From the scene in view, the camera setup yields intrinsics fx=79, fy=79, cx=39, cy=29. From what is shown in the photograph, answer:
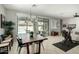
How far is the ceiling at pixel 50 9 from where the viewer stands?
75.6 inches

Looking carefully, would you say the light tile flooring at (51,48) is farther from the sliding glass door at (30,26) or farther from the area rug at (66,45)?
the sliding glass door at (30,26)

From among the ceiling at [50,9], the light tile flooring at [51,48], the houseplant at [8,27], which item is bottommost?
the light tile flooring at [51,48]

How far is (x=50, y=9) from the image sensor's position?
2.01 metres

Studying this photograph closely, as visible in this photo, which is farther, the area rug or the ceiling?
the area rug

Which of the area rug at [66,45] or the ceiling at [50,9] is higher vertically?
the ceiling at [50,9]

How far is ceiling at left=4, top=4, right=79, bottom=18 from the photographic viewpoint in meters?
1.92

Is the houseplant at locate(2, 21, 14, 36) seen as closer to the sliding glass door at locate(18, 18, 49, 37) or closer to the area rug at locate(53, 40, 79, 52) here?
the sliding glass door at locate(18, 18, 49, 37)

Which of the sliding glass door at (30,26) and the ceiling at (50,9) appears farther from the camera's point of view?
the sliding glass door at (30,26)

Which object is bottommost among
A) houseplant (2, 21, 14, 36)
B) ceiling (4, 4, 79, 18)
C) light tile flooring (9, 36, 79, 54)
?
light tile flooring (9, 36, 79, 54)

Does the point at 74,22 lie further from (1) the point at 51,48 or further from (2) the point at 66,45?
(1) the point at 51,48

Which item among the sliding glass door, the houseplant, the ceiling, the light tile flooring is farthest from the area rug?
the houseplant

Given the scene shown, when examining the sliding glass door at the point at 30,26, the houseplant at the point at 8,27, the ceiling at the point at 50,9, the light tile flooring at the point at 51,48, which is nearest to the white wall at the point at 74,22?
the ceiling at the point at 50,9
